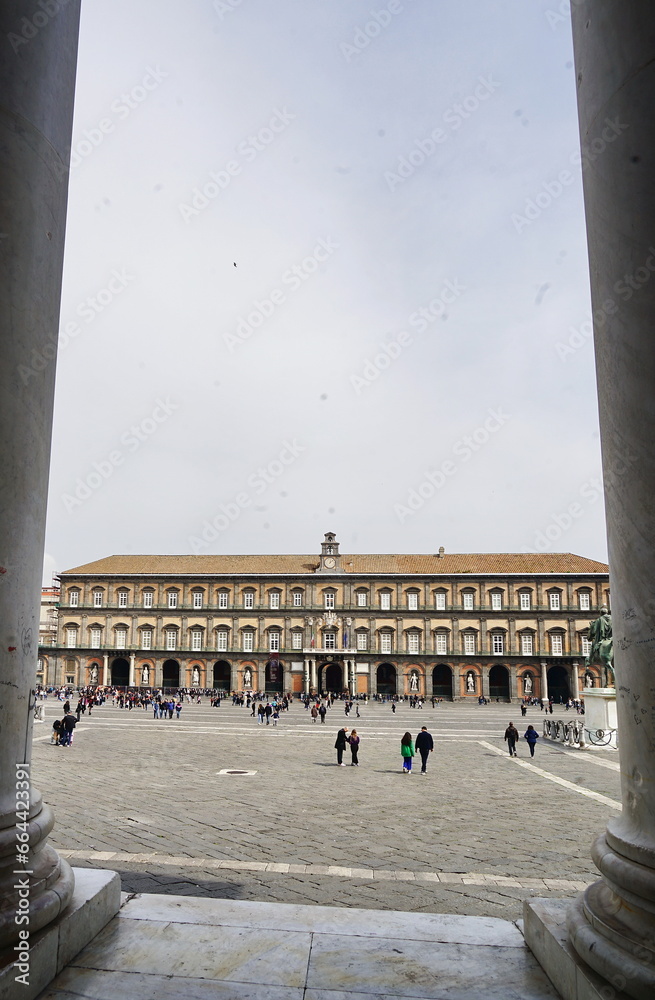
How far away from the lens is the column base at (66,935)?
2523 mm

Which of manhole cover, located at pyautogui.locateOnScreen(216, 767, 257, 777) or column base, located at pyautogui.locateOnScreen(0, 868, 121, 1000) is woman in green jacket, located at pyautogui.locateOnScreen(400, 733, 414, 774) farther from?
column base, located at pyautogui.locateOnScreen(0, 868, 121, 1000)

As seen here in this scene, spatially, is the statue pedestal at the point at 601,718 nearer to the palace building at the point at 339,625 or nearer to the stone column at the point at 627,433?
the stone column at the point at 627,433

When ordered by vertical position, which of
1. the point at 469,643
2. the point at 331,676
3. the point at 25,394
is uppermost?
the point at 25,394

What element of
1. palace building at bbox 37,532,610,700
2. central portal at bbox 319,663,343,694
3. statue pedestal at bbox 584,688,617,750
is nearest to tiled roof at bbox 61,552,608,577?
palace building at bbox 37,532,610,700

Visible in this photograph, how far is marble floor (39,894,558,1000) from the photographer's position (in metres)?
2.72

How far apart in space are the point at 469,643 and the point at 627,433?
190 feet

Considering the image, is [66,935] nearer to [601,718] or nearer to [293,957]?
[293,957]

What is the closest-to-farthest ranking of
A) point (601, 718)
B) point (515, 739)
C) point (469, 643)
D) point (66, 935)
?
point (66, 935) → point (515, 739) → point (601, 718) → point (469, 643)

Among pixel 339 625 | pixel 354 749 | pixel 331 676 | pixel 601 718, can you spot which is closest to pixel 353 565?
pixel 339 625

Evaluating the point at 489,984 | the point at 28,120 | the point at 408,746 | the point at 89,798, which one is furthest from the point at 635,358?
the point at 408,746

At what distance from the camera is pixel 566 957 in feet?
8.77

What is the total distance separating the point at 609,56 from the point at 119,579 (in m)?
63.4

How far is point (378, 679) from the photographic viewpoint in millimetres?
59750

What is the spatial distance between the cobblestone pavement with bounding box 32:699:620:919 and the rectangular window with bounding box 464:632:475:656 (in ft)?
127
